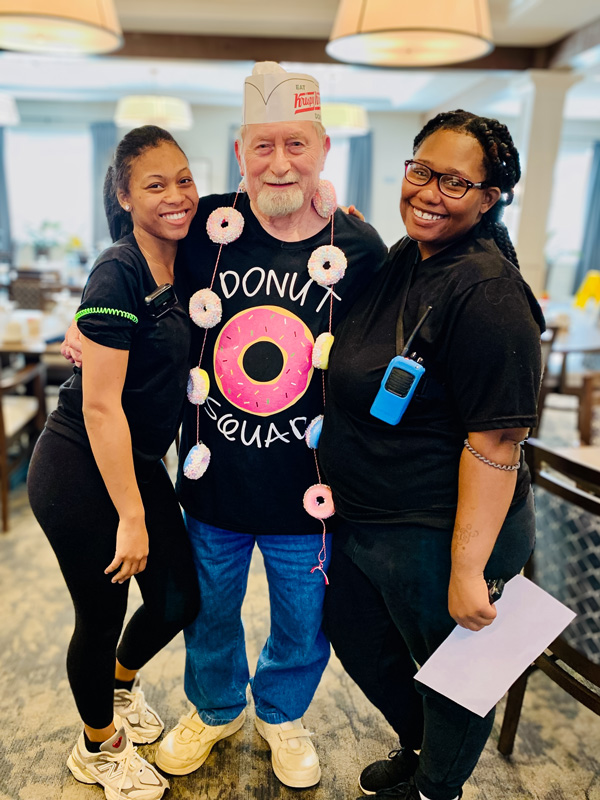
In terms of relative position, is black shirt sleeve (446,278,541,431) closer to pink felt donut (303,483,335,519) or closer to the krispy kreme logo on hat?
pink felt donut (303,483,335,519)

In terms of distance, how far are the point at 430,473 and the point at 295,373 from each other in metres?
0.36

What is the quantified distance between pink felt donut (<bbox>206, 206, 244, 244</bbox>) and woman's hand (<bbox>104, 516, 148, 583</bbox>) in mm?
599

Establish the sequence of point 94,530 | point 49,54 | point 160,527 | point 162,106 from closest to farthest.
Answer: point 94,530, point 160,527, point 49,54, point 162,106

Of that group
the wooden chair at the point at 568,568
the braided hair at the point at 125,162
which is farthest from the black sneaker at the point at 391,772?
the braided hair at the point at 125,162

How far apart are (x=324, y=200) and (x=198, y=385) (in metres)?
0.47

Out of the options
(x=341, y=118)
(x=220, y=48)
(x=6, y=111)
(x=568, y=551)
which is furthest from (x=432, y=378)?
(x=6, y=111)

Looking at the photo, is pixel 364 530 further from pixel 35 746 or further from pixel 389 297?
pixel 35 746

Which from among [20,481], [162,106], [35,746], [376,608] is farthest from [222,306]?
[162,106]

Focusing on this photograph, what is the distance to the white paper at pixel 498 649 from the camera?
114cm

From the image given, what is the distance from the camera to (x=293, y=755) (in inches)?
58.4

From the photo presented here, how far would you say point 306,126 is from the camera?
1.26 meters

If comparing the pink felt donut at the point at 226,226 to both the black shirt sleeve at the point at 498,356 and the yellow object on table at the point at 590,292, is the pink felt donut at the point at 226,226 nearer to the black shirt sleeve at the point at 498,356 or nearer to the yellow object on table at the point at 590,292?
the black shirt sleeve at the point at 498,356

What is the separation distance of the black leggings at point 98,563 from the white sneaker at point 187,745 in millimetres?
210

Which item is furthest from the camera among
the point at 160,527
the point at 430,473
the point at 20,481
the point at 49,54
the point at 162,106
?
the point at 162,106
